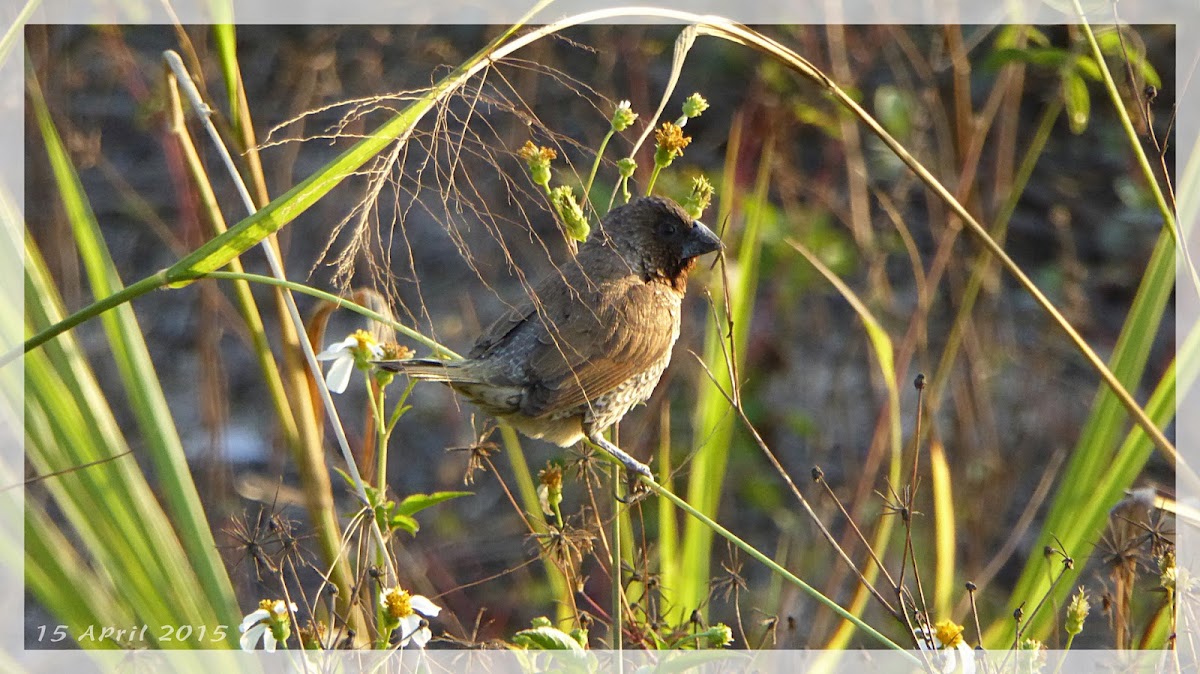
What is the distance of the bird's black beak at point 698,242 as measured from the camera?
246 centimetres

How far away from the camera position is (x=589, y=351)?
2379mm

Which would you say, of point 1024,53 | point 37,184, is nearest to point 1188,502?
point 1024,53

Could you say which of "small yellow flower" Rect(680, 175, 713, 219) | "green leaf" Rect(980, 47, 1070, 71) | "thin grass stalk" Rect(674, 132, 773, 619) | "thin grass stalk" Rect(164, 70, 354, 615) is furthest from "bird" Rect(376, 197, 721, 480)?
"green leaf" Rect(980, 47, 1070, 71)

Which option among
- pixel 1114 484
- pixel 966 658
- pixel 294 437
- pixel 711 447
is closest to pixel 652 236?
pixel 711 447

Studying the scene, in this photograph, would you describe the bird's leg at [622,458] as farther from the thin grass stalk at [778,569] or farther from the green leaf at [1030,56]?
the green leaf at [1030,56]

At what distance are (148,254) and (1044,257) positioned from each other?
11.0 ft

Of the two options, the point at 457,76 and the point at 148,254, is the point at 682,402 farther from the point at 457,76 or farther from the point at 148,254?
the point at 457,76

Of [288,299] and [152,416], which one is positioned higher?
[288,299]

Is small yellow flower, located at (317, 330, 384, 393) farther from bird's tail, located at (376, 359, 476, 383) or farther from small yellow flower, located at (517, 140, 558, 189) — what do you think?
small yellow flower, located at (517, 140, 558, 189)

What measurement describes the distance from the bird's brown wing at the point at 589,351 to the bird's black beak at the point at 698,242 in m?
0.18

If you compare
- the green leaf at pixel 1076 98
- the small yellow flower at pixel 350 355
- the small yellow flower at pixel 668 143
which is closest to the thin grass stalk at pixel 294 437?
the small yellow flower at pixel 350 355

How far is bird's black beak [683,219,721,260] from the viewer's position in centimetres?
246

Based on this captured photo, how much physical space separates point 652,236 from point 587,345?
0.33m

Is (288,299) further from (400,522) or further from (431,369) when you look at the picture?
(400,522)
